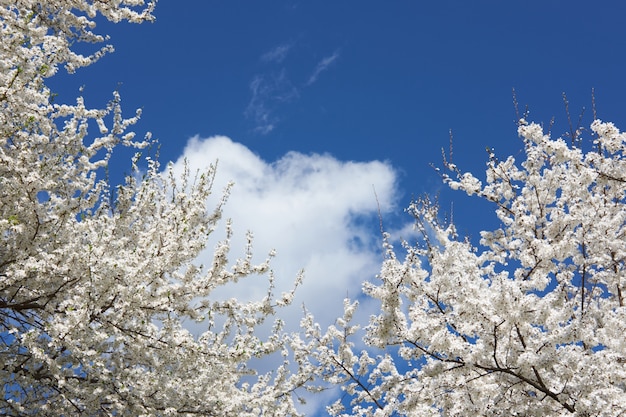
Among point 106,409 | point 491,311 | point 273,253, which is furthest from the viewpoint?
point 273,253

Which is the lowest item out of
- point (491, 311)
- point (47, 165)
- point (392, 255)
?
point (491, 311)

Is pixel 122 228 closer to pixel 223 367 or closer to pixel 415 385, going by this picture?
pixel 223 367

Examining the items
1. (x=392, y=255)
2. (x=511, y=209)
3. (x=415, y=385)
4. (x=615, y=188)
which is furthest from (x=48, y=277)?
(x=615, y=188)

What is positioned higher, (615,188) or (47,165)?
(615,188)

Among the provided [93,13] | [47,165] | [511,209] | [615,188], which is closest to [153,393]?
[47,165]

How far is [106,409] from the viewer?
7.51 m

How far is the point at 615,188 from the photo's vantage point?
10.3 m

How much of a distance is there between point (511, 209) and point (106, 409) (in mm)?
7818

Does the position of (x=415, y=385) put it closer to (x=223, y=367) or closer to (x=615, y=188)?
(x=223, y=367)

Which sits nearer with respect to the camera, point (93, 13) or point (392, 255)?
point (392, 255)

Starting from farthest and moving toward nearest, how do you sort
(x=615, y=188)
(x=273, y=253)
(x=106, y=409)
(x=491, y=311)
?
(x=615, y=188), (x=273, y=253), (x=106, y=409), (x=491, y=311)

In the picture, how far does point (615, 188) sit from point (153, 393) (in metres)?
8.82

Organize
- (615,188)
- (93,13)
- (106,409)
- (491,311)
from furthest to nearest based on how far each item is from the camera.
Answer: (615,188), (93,13), (106,409), (491,311)

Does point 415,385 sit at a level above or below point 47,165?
below
